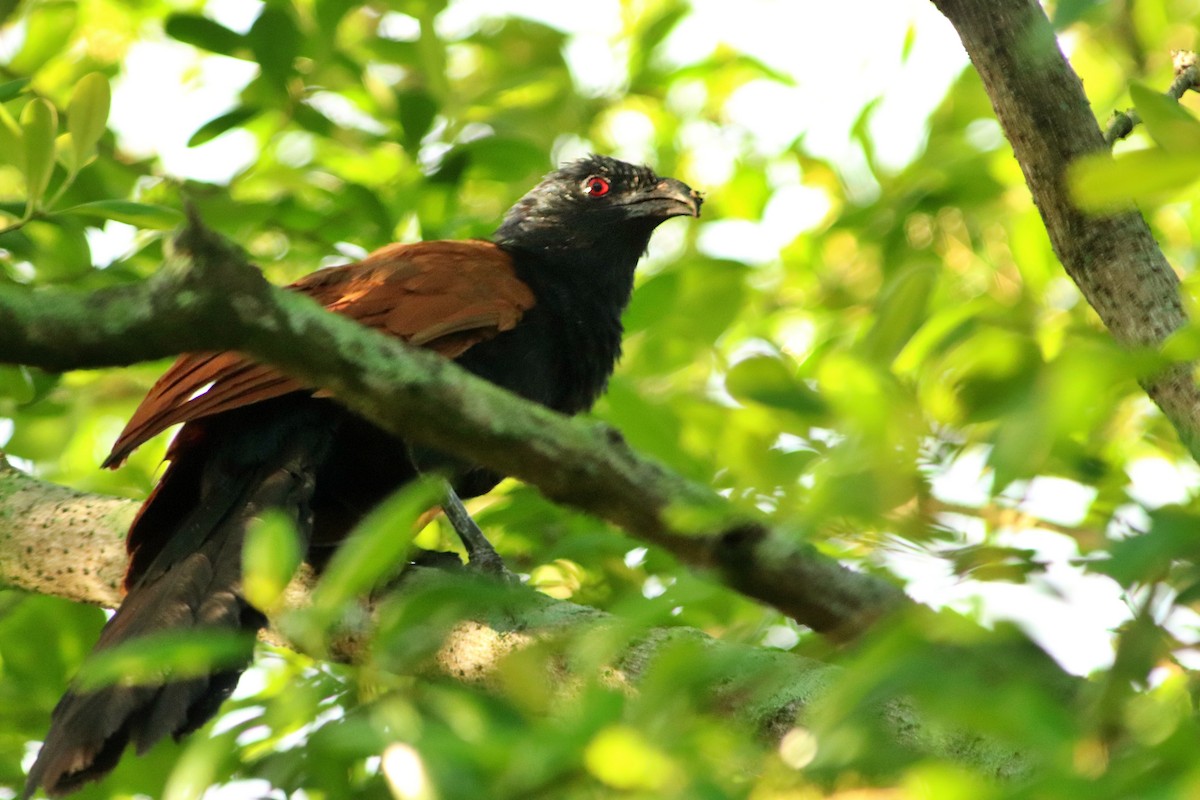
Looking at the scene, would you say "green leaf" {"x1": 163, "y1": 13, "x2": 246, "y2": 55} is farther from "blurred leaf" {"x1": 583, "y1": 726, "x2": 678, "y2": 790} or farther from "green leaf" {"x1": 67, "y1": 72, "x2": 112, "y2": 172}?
"blurred leaf" {"x1": 583, "y1": 726, "x2": 678, "y2": 790}

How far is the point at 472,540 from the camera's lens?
10.7 ft

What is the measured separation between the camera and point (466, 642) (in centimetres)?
245

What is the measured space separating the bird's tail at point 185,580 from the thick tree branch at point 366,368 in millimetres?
443

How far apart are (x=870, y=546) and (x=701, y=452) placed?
6.00 ft

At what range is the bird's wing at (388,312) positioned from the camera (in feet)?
9.83

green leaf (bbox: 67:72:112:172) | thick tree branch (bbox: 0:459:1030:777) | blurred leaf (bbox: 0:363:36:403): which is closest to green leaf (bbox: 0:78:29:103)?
green leaf (bbox: 67:72:112:172)

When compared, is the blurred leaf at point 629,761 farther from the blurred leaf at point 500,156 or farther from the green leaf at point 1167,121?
the blurred leaf at point 500,156

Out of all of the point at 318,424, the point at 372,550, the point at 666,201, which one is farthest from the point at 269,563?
the point at 666,201

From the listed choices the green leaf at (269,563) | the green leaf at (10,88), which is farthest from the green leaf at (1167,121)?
the green leaf at (10,88)

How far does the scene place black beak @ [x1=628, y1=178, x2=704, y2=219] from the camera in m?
4.48

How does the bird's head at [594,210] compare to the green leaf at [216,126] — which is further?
the bird's head at [594,210]

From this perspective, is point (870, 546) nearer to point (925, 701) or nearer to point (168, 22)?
point (925, 701)

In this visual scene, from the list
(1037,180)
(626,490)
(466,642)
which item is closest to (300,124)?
(466,642)

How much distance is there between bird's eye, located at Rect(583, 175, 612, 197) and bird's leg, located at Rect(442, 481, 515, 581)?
186 cm
